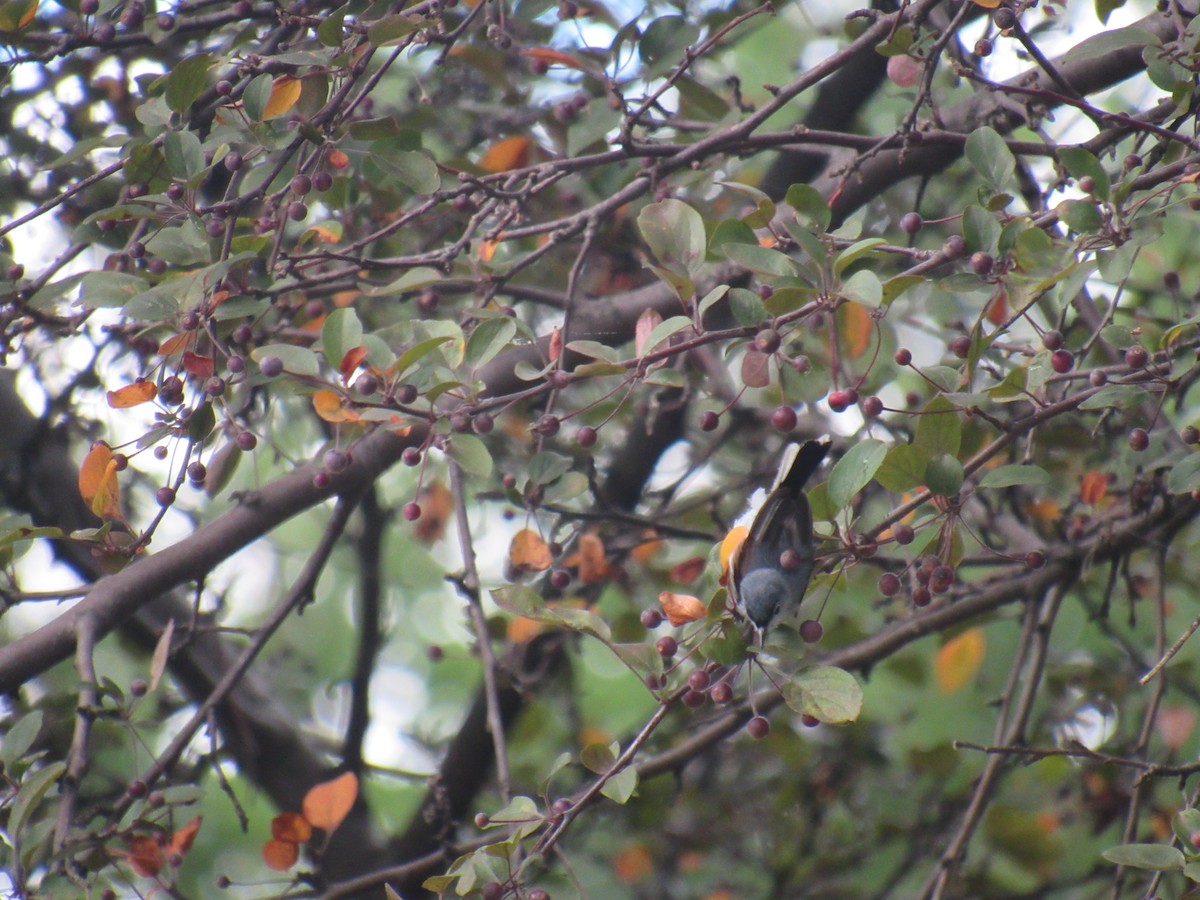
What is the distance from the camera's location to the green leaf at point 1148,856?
1.33 m

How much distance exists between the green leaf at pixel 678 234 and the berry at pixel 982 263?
0.34 meters

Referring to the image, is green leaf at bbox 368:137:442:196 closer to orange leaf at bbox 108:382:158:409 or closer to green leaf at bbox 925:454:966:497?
orange leaf at bbox 108:382:158:409

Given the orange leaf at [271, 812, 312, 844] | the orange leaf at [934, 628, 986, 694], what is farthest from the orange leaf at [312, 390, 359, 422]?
the orange leaf at [934, 628, 986, 694]

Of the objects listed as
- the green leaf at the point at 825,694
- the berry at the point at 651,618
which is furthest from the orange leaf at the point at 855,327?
the green leaf at the point at 825,694

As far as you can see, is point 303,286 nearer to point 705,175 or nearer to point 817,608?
point 705,175

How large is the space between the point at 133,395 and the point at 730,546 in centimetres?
86

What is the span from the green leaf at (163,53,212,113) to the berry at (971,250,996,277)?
3.47 feet

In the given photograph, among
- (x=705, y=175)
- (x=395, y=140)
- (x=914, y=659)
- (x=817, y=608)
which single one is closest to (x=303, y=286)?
(x=395, y=140)

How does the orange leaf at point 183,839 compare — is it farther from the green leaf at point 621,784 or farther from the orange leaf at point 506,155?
the orange leaf at point 506,155

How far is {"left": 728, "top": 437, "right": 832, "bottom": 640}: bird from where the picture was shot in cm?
137

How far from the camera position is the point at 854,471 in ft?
4.29

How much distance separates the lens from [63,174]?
2.41 meters

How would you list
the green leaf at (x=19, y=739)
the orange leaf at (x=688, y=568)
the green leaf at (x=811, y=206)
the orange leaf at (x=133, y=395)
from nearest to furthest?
the green leaf at (x=811, y=206), the orange leaf at (x=133, y=395), the green leaf at (x=19, y=739), the orange leaf at (x=688, y=568)

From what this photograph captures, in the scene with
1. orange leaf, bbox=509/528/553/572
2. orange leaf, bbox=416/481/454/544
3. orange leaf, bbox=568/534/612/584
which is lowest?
orange leaf, bbox=416/481/454/544
